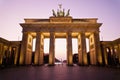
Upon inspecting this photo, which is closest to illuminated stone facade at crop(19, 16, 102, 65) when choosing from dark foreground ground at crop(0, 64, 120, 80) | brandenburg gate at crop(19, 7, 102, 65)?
brandenburg gate at crop(19, 7, 102, 65)

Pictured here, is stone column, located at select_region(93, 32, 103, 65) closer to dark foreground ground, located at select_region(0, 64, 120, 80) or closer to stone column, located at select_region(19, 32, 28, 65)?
dark foreground ground, located at select_region(0, 64, 120, 80)

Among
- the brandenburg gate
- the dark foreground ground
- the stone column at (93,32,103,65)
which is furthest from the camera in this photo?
the brandenburg gate

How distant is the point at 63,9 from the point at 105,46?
17252mm

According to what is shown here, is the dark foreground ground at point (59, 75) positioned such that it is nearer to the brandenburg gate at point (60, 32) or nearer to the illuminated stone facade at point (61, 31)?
the brandenburg gate at point (60, 32)

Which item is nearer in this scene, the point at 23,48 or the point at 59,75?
the point at 59,75

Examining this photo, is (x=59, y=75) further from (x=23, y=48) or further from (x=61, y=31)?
(x=23, y=48)

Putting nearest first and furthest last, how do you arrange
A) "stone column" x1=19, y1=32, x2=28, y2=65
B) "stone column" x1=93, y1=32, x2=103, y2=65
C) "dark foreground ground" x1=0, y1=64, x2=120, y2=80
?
"dark foreground ground" x1=0, y1=64, x2=120, y2=80, "stone column" x1=93, y1=32, x2=103, y2=65, "stone column" x1=19, y1=32, x2=28, y2=65

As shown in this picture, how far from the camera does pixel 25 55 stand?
3094cm

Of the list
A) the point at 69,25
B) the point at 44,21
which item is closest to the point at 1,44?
the point at 44,21

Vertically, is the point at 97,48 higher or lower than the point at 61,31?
lower

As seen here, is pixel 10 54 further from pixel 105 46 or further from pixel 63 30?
pixel 105 46

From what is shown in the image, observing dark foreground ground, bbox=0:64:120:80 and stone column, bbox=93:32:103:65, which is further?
stone column, bbox=93:32:103:65

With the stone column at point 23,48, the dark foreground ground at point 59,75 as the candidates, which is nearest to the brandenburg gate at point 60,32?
the stone column at point 23,48

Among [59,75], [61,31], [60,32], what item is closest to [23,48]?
[60,32]
